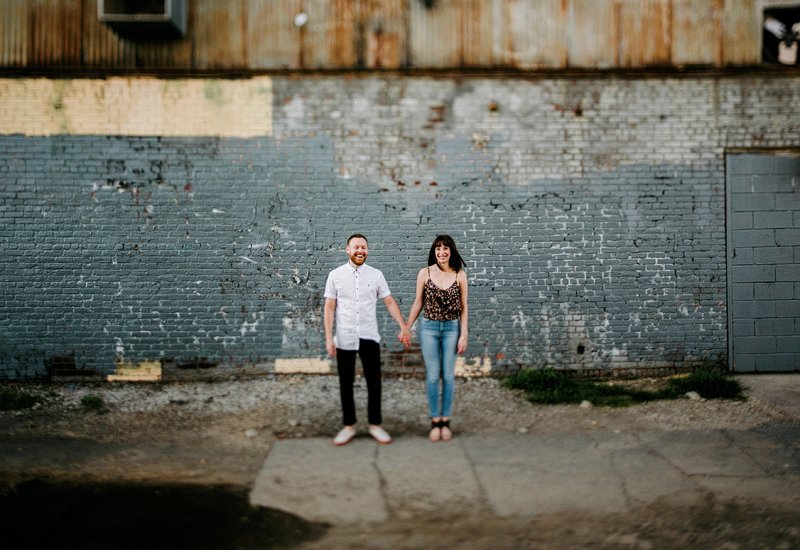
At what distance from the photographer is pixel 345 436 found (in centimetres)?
509

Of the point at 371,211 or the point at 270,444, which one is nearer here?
the point at 270,444

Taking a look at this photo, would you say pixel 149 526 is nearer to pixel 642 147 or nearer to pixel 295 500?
pixel 295 500

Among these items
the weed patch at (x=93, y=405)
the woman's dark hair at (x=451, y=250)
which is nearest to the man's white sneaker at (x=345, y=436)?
the woman's dark hair at (x=451, y=250)

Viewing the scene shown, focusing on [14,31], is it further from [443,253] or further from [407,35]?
[443,253]

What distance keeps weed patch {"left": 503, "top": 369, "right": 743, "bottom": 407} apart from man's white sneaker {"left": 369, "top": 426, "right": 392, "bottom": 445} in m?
2.07

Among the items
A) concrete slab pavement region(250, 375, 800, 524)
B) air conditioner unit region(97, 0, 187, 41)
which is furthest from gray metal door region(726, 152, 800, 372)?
air conditioner unit region(97, 0, 187, 41)

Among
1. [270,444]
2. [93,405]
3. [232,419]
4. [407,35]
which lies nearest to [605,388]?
[270,444]

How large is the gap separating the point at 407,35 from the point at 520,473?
542cm

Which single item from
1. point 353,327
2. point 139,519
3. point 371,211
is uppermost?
point 371,211

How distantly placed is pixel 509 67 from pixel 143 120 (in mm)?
4676

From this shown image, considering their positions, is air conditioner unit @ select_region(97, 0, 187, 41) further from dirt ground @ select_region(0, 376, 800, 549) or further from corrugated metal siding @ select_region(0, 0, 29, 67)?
dirt ground @ select_region(0, 376, 800, 549)

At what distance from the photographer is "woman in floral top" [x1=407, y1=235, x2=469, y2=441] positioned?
505 centimetres

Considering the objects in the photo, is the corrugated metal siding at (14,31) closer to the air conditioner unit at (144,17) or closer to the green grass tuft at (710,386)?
the air conditioner unit at (144,17)

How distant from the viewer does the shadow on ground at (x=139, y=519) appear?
3.46 m
